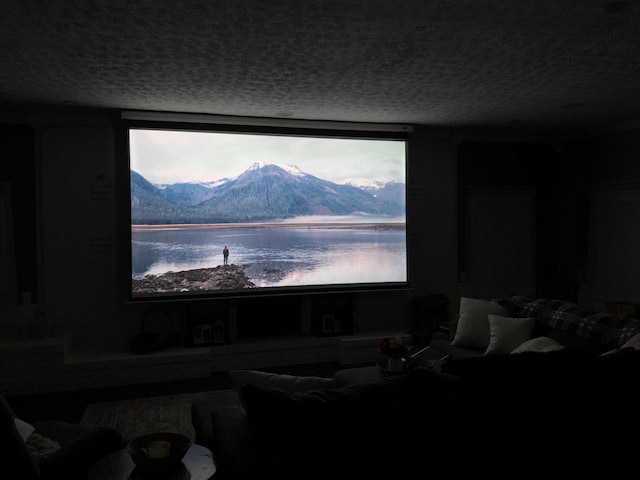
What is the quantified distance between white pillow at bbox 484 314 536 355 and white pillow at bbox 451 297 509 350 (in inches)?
7.1

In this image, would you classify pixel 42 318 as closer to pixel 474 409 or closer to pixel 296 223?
pixel 296 223

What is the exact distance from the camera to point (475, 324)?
4410 mm

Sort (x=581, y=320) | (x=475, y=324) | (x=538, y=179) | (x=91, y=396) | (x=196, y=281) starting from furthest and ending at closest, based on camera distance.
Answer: (x=538, y=179) < (x=196, y=281) < (x=91, y=396) < (x=475, y=324) < (x=581, y=320)

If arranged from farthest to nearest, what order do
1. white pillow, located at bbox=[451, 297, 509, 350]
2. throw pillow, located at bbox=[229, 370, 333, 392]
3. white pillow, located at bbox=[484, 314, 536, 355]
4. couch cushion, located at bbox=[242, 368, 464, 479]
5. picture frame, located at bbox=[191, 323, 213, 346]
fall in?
1. picture frame, located at bbox=[191, 323, 213, 346]
2. white pillow, located at bbox=[451, 297, 509, 350]
3. white pillow, located at bbox=[484, 314, 536, 355]
4. throw pillow, located at bbox=[229, 370, 333, 392]
5. couch cushion, located at bbox=[242, 368, 464, 479]

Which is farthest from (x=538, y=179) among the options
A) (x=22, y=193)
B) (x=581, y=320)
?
(x=22, y=193)

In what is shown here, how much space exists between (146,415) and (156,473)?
95.7 inches

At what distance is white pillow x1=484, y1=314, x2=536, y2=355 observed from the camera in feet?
13.3

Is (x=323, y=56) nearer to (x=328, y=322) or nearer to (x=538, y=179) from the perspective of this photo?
(x=328, y=322)

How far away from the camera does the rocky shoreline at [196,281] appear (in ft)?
17.9

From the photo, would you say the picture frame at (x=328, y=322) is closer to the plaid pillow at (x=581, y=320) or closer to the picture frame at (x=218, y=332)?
the picture frame at (x=218, y=332)

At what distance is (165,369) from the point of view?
509 cm

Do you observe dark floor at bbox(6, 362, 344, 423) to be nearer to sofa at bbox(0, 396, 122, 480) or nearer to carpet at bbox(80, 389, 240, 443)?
carpet at bbox(80, 389, 240, 443)

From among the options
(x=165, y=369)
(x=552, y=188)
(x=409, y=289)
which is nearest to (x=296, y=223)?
(x=409, y=289)

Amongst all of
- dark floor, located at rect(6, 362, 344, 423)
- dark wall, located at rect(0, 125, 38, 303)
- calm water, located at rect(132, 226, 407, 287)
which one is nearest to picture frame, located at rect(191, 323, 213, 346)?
dark floor, located at rect(6, 362, 344, 423)
